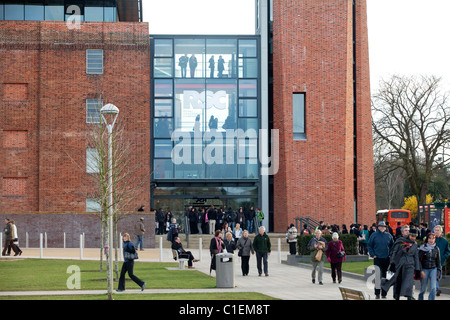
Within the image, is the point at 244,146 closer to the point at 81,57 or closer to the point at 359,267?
the point at 81,57

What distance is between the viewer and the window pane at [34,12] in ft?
158

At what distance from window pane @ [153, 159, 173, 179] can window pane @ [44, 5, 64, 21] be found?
11.2m

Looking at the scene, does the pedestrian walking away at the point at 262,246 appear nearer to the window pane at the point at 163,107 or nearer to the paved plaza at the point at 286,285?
the paved plaza at the point at 286,285

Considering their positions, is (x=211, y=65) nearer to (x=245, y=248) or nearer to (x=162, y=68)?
(x=162, y=68)

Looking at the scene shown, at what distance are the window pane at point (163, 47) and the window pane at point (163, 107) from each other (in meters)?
2.97

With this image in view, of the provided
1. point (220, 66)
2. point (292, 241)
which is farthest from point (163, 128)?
point (292, 241)

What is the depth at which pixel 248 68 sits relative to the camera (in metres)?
48.7

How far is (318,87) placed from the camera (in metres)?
47.8

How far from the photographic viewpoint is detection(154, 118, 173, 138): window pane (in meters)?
47.8

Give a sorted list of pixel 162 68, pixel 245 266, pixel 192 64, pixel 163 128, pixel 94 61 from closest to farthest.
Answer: pixel 245 266
pixel 94 61
pixel 163 128
pixel 162 68
pixel 192 64

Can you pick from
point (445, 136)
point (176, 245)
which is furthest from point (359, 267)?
point (445, 136)

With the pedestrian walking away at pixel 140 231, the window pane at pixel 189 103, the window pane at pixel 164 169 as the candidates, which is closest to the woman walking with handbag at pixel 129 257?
the pedestrian walking away at pixel 140 231

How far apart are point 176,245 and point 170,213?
17204 mm

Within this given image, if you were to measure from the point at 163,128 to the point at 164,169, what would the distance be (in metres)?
2.64
